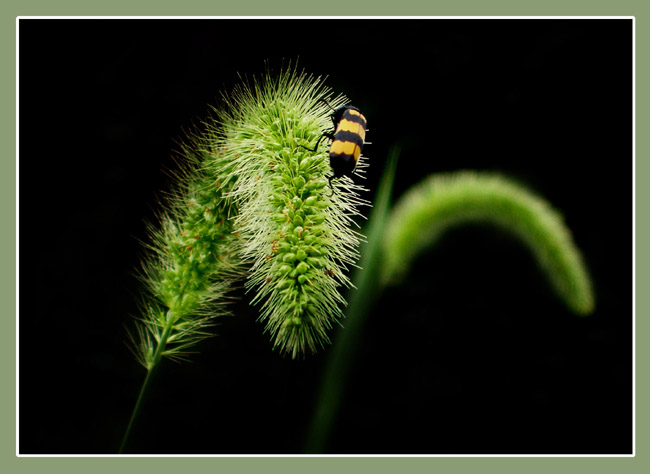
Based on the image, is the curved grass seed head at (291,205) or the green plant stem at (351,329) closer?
the curved grass seed head at (291,205)

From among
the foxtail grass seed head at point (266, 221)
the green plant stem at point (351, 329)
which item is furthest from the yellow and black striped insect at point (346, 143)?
the green plant stem at point (351, 329)

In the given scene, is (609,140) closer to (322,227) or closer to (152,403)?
(322,227)

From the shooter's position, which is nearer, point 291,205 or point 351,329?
point 291,205

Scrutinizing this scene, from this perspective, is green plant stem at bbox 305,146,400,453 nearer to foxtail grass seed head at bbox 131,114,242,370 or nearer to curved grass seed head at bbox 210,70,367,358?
curved grass seed head at bbox 210,70,367,358

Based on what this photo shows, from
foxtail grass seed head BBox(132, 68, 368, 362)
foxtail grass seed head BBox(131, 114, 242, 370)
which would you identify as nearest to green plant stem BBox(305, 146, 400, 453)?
foxtail grass seed head BBox(132, 68, 368, 362)

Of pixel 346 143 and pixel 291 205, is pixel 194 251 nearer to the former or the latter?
pixel 291 205

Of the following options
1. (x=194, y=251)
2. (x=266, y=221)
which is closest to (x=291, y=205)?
(x=266, y=221)

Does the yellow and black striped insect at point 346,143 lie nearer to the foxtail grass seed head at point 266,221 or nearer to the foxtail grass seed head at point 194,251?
the foxtail grass seed head at point 266,221
